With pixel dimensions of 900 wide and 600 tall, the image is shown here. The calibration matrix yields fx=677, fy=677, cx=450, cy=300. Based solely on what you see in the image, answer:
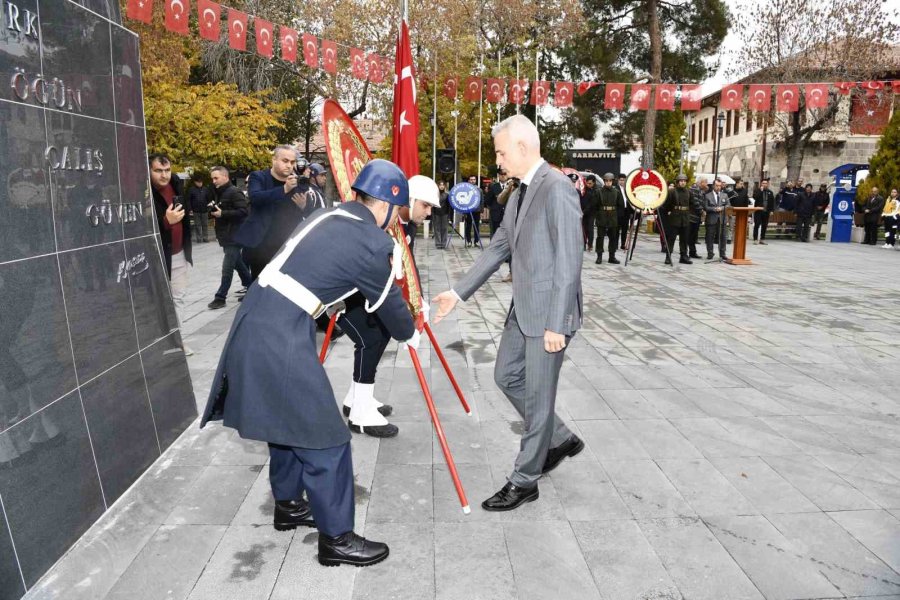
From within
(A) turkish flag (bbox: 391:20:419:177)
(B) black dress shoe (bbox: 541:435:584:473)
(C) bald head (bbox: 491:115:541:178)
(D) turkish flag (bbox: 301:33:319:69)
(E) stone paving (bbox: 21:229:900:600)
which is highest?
(D) turkish flag (bbox: 301:33:319:69)

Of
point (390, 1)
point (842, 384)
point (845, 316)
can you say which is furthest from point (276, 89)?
point (842, 384)

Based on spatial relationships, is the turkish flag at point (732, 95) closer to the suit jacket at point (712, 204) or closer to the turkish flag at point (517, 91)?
the suit jacket at point (712, 204)

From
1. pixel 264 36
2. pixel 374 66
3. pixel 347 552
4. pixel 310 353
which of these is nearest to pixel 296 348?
pixel 310 353

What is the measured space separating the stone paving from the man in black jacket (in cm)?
249

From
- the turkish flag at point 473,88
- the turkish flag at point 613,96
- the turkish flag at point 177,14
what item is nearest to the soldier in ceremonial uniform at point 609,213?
the turkish flag at point 613,96

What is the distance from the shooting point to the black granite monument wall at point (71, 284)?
2.59 metres

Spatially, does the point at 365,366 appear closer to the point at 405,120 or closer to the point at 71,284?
the point at 405,120

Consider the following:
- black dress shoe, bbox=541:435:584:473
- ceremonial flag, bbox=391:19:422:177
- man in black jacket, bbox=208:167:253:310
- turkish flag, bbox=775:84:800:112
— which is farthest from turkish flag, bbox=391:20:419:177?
turkish flag, bbox=775:84:800:112

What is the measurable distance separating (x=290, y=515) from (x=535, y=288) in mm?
1552

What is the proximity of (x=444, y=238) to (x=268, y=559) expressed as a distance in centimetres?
1503

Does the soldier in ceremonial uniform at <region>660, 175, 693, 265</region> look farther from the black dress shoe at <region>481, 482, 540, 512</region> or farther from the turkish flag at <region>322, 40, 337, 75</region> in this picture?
the black dress shoe at <region>481, 482, 540, 512</region>

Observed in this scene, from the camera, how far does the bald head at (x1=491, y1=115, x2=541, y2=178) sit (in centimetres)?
319

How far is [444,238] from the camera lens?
1767 cm

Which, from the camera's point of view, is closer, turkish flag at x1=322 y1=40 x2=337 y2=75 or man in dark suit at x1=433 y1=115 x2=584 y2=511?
man in dark suit at x1=433 y1=115 x2=584 y2=511
